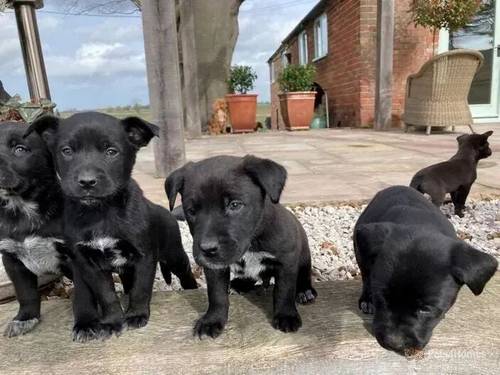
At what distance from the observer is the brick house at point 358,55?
35.9 ft

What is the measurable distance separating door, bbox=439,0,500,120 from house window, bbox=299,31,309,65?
29.5 feet

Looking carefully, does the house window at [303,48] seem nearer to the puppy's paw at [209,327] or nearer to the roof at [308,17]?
the roof at [308,17]

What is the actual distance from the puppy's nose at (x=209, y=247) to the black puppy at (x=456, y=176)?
8.46 ft

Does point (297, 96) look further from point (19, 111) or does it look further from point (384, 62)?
point (19, 111)

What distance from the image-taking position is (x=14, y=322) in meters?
2.06

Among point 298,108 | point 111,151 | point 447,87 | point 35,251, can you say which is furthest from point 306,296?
point 298,108

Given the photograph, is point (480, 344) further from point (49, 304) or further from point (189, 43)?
point (189, 43)

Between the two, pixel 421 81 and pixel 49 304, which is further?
pixel 421 81

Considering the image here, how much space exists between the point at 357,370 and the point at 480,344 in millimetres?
528

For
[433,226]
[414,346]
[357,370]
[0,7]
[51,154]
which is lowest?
[357,370]

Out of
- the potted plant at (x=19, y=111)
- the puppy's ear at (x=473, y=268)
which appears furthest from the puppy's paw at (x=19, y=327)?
the potted plant at (x=19, y=111)

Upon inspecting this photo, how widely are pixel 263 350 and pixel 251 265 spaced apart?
40 cm

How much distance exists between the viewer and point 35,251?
79.3 inches

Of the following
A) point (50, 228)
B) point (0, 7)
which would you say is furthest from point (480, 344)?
point (0, 7)
